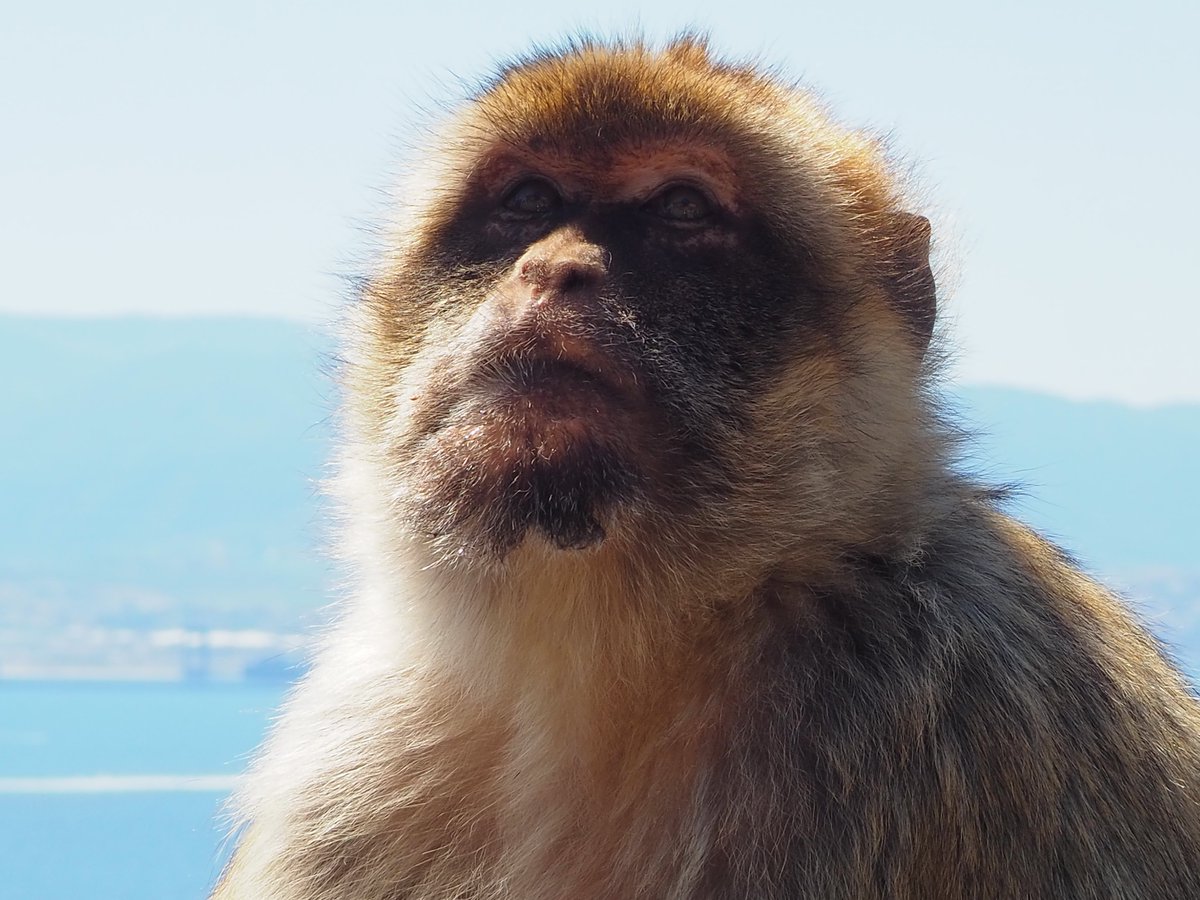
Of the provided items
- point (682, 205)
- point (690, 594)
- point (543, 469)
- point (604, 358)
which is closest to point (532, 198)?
point (682, 205)

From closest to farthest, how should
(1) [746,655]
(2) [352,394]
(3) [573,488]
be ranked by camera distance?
(3) [573,488] → (1) [746,655] → (2) [352,394]

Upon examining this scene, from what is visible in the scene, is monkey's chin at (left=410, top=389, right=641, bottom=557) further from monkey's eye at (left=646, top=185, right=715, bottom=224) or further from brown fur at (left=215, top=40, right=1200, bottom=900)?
monkey's eye at (left=646, top=185, right=715, bottom=224)

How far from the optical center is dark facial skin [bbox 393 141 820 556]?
2.34m

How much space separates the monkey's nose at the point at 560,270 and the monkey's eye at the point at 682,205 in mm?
188

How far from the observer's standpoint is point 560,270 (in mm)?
2412

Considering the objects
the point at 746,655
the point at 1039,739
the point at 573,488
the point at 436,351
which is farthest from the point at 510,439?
the point at 1039,739

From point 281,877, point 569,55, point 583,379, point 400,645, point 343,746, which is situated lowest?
point 281,877

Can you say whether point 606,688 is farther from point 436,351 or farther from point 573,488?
point 436,351

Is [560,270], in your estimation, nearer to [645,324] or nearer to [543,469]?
[645,324]

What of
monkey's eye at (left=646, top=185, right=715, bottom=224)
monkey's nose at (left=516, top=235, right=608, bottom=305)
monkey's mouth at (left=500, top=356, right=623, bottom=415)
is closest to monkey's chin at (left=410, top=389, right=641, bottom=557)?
monkey's mouth at (left=500, top=356, right=623, bottom=415)

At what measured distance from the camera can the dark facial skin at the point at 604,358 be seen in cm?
234

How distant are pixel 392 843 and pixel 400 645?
37cm

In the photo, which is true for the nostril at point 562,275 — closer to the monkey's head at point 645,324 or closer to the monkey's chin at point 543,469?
the monkey's head at point 645,324

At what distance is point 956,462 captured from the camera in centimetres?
286
